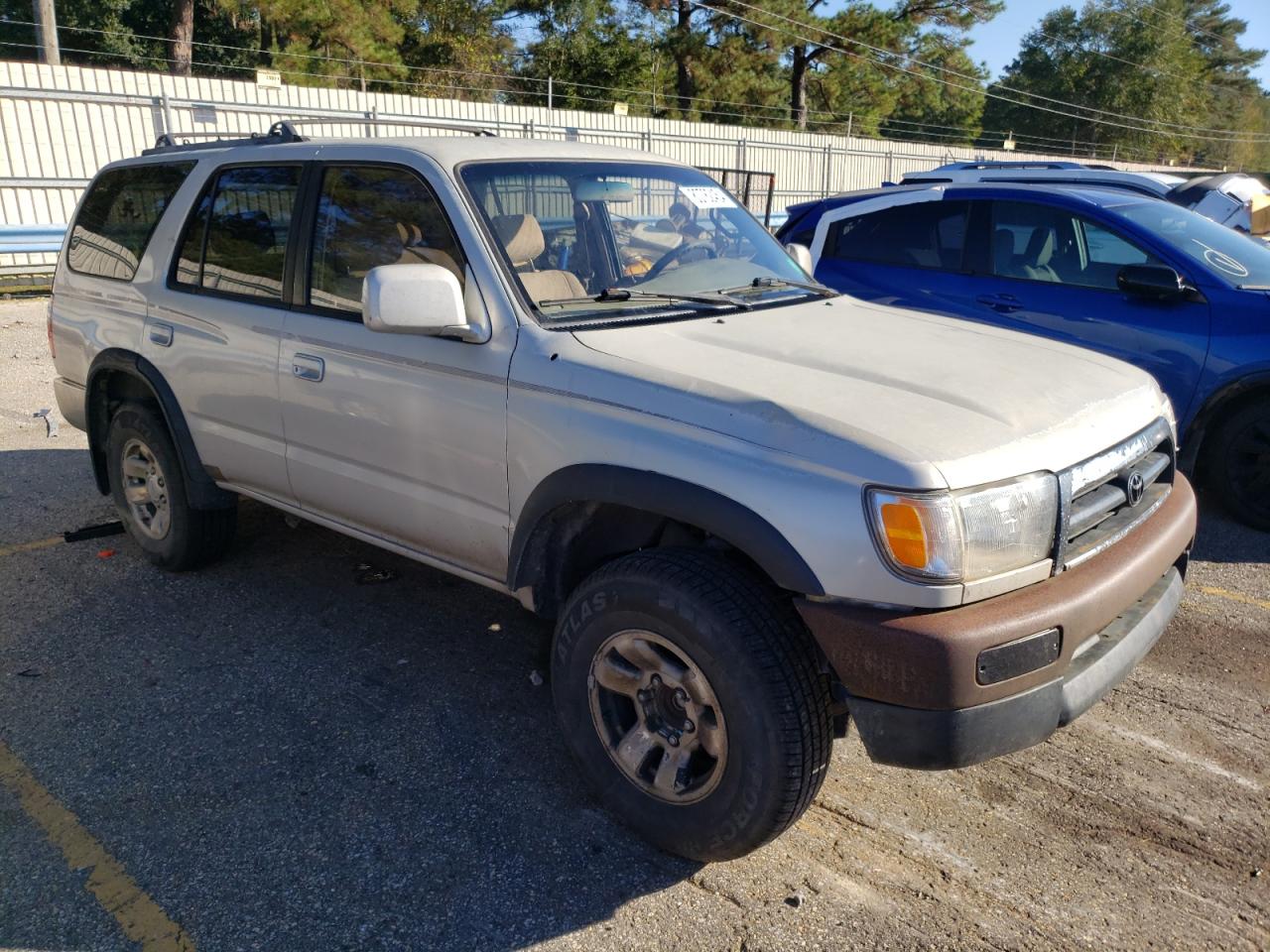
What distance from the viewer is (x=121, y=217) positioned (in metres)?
4.86

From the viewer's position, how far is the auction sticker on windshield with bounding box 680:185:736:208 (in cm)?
410

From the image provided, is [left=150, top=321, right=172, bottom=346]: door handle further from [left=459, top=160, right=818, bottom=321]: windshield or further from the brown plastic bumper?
the brown plastic bumper

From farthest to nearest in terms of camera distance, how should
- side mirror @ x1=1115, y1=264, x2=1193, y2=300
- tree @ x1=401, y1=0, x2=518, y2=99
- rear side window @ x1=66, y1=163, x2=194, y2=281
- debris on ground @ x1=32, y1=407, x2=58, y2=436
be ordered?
tree @ x1=401, y1=0, x2=518, y2=99 → debris on ground @ x1=32, y1=407, x2=58, y2=436 → side mirror @ x1=1115, y1=264, x2=1193, y2=300 → rear side window @ x1=66, y1=163, x2=194, y2=281

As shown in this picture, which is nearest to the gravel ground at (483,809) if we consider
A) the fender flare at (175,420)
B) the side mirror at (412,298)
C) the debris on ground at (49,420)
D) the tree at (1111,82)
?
the fender flare at (175,420)

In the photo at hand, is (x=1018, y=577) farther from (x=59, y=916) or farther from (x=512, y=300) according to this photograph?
(x=59, y=916)

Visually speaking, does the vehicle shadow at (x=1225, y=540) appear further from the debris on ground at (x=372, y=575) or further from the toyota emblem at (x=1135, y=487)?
the debris on ground at (x=372, y=575)

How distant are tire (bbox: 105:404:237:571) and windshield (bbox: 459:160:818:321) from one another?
219 cm

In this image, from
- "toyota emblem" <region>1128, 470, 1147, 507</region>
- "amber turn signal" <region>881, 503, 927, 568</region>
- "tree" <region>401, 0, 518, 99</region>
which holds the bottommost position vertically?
"toyota emblem" <region>1128, 470, 1147, 507</region>

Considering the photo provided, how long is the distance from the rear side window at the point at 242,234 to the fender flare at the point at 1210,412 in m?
4.78

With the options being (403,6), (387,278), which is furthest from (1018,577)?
(403,6)

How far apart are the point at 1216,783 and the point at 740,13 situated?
3791 centimetres

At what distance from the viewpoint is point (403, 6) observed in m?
29.8

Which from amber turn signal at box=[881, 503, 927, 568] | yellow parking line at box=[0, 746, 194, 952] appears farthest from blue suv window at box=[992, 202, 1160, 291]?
yellow parking line at box=[0, 746, 194, 952]

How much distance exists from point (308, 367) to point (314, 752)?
140cm
